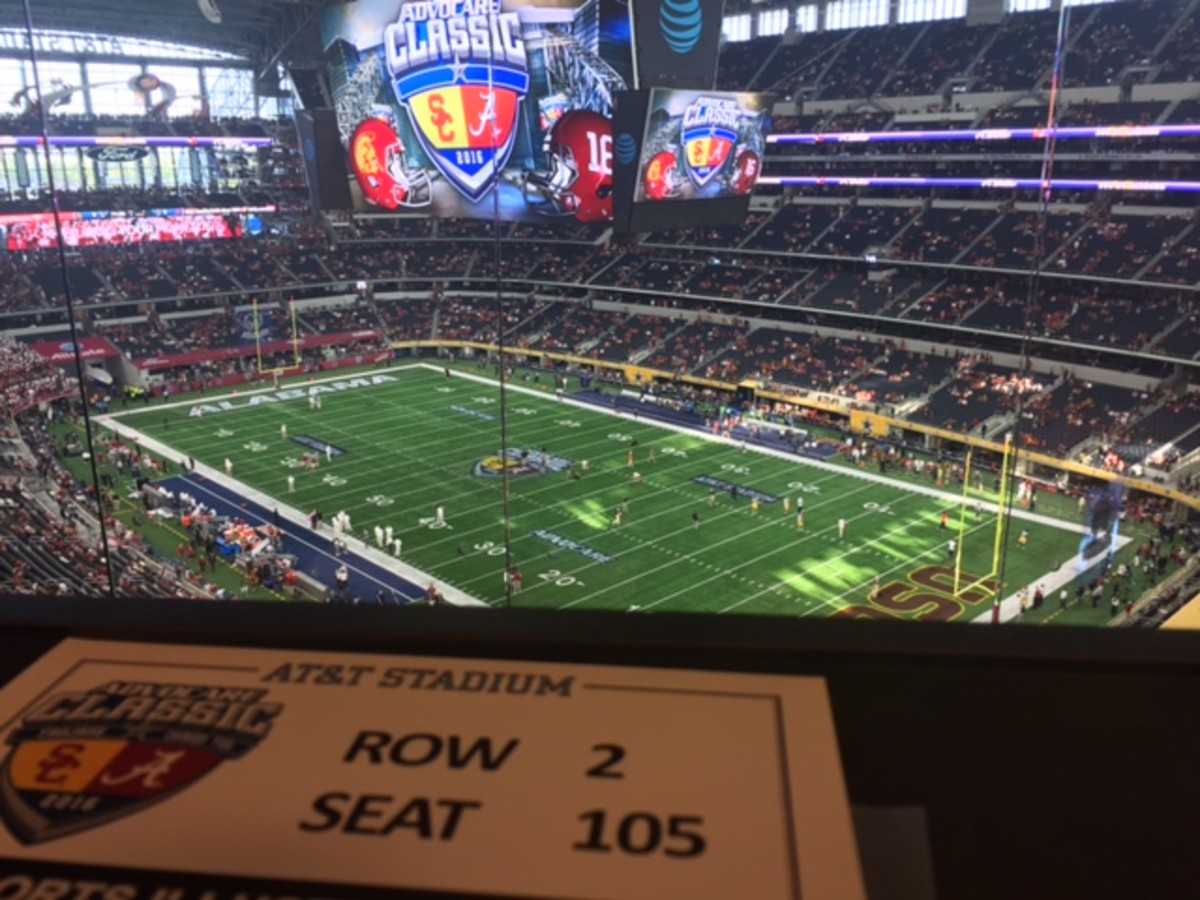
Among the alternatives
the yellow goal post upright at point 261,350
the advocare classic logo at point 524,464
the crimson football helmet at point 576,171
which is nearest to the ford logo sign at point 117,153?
the yellow goal post upright at point 261,350

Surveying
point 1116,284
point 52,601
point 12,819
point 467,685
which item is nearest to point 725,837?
point 467,685

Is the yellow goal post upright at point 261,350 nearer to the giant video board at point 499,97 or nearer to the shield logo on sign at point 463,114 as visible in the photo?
the giant video board at point 499,97

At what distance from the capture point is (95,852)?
0.98 meters

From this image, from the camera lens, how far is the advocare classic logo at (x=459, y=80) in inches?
465

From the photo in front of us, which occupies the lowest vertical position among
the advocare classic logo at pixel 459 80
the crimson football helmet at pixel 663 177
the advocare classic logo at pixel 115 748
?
the advocare classic logo at pixel 115 748

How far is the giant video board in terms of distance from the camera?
1198cm

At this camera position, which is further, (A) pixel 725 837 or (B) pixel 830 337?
(B) pixel 830 337

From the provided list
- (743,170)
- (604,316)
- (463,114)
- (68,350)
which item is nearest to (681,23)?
(743,170)

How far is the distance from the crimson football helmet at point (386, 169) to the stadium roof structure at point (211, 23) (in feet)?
38.5

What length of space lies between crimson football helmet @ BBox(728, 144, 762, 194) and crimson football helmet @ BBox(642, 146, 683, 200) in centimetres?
155

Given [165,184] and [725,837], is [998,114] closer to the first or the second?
[165,184]

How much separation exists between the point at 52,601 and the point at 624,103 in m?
11.7

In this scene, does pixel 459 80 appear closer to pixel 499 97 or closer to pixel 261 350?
pixel 499 97

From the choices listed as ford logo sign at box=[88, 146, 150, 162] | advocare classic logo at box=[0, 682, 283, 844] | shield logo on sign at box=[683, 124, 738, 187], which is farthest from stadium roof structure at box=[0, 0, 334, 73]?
advocare classic logo at box=[0, 682, 283, 844]
